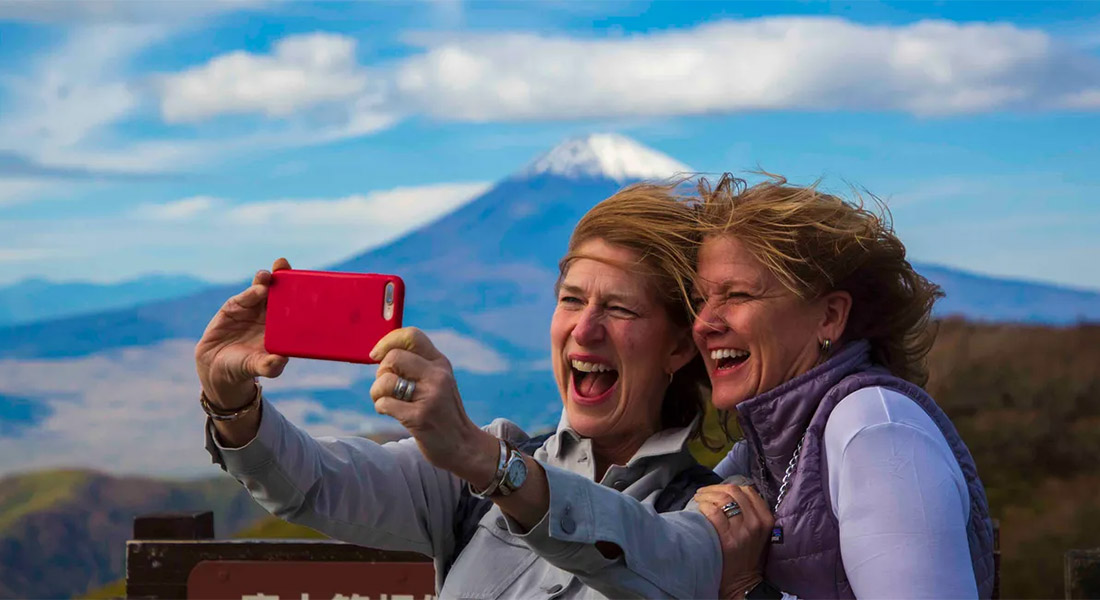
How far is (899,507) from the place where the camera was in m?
2.08

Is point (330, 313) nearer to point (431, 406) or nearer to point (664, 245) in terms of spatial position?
point (431, 406)

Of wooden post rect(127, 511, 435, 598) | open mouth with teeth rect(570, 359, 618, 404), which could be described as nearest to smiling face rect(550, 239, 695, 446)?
open mouth with teeth rect(570, 359, 618, 404)

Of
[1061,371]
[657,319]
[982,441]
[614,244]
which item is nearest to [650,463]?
[657,319]

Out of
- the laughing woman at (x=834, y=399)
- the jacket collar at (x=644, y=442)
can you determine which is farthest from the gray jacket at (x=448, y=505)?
the laughing woman at (x=834, y=399)

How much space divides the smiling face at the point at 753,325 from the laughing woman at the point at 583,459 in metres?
0.09

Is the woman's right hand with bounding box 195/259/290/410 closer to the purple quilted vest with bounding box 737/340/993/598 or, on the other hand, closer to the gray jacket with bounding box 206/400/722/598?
the gray jacket with bounding box 206/400/722/598

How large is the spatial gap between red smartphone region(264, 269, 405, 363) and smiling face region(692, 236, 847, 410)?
75 cm

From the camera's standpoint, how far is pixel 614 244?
2.73 metres

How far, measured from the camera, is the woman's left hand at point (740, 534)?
7.56 feet

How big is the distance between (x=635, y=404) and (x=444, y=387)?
92 centimetres

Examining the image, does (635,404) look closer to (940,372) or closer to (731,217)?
(731,217)

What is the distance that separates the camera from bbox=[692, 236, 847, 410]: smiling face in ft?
8.17

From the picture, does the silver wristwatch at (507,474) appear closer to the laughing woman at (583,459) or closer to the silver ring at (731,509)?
the laughing woman at (583,459)

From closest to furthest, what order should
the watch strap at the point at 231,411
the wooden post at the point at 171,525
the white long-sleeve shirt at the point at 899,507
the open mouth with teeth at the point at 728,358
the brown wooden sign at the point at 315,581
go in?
the white long-sleeve shirt at the point at 899,507
the watch strap at the point at 231,411
the open mouth with teeth at the point at 728,358
the brown wooden sign at the point at 315,581
the wooden post at the point at 171,525
